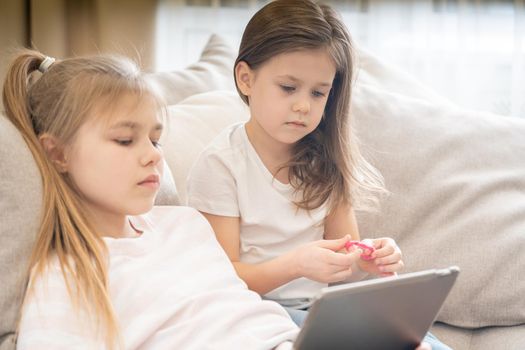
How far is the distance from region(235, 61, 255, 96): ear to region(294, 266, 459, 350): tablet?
0.54 m

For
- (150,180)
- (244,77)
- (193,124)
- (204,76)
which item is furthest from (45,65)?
(204,76)

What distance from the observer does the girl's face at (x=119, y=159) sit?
1.20 m

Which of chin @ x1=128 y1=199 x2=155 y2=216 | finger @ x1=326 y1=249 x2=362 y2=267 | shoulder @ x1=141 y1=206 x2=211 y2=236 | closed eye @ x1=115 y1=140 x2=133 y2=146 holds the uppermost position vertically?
closed eye @ x1=115 y1=140 x2=133 y2=146

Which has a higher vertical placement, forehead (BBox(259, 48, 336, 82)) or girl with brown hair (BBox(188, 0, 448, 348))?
forehead (BBox(259, 48, 336, 82))

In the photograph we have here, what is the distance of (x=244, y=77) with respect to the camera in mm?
1523

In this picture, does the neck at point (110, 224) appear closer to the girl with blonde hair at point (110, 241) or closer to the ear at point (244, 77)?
the girl with blonde hair at point (110, 241)

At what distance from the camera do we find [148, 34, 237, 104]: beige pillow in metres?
1.97

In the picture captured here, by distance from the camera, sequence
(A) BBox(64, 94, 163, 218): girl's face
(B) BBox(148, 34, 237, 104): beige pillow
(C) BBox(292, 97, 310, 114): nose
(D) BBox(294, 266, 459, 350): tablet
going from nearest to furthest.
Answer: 1. (D) BBox(294, 266, 459, 350): tablet
2. (A) BBox(64, 94, 163, 218): girl's face
3. (C) BBox(292, 97, 310, 114): nose
4. (B) BBox(148, 34, 237, 104): beige pillow

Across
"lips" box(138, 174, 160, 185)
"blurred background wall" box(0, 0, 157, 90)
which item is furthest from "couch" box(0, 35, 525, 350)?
"blurred background wall" box(0, 0, 157, 90)

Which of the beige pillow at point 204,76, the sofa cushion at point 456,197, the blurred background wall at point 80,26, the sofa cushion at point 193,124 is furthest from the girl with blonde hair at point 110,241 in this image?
the blurred background wall at point 80,26

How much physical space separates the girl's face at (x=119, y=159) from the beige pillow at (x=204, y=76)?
0.67 meters

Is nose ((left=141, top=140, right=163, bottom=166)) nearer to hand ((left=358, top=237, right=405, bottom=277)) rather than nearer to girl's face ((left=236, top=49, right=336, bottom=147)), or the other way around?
girl's face ((left=236, top=49, right=336, bottom=147))

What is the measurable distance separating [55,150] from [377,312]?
520mm

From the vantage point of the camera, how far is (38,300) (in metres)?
1.08
